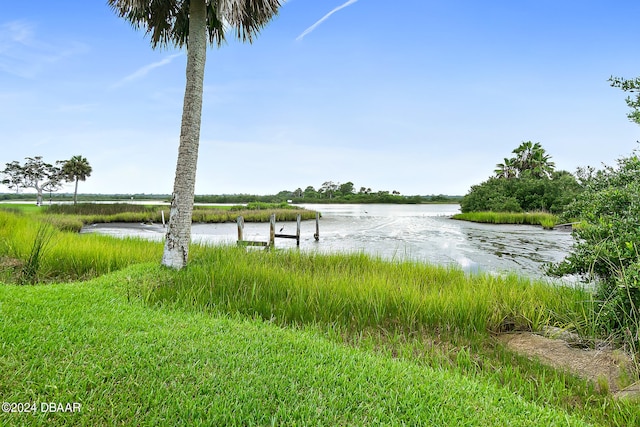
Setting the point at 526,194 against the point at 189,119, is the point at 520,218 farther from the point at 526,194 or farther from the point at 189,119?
the point at 189,119

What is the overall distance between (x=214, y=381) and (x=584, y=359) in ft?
15.1

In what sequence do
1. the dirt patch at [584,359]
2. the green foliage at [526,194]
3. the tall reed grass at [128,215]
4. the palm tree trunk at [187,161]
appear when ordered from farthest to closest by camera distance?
the green foliage at [526,194], the tall reed grass at [128,215], the palm tree trunk at [187,161], the dirt patch at [584,359]

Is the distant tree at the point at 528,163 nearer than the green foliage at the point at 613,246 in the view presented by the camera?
No

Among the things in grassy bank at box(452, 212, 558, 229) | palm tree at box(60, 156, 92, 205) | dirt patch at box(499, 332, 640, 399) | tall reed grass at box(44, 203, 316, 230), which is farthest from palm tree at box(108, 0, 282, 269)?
palm tree at box(60, 156, 92, 205)

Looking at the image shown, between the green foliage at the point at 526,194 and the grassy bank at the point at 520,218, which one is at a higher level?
the green foliage at the point at 526,194

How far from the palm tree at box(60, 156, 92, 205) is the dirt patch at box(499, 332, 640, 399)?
5937cm

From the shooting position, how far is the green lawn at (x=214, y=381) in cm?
221

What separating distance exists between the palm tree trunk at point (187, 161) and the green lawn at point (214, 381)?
298cm

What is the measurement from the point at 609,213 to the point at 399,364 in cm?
452

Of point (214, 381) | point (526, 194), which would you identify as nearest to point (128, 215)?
point (214, 381)

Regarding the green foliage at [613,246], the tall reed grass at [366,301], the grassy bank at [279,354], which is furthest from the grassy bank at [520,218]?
the grassy bank at [279,354]

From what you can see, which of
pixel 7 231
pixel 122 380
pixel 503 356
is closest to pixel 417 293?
pixel 503 356

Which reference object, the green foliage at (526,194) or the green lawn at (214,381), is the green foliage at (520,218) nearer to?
the green foliage at (526,194)

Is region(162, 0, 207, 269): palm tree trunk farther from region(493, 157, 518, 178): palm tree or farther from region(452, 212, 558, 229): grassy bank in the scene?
region(493, 157, 518, 178): palm tree
